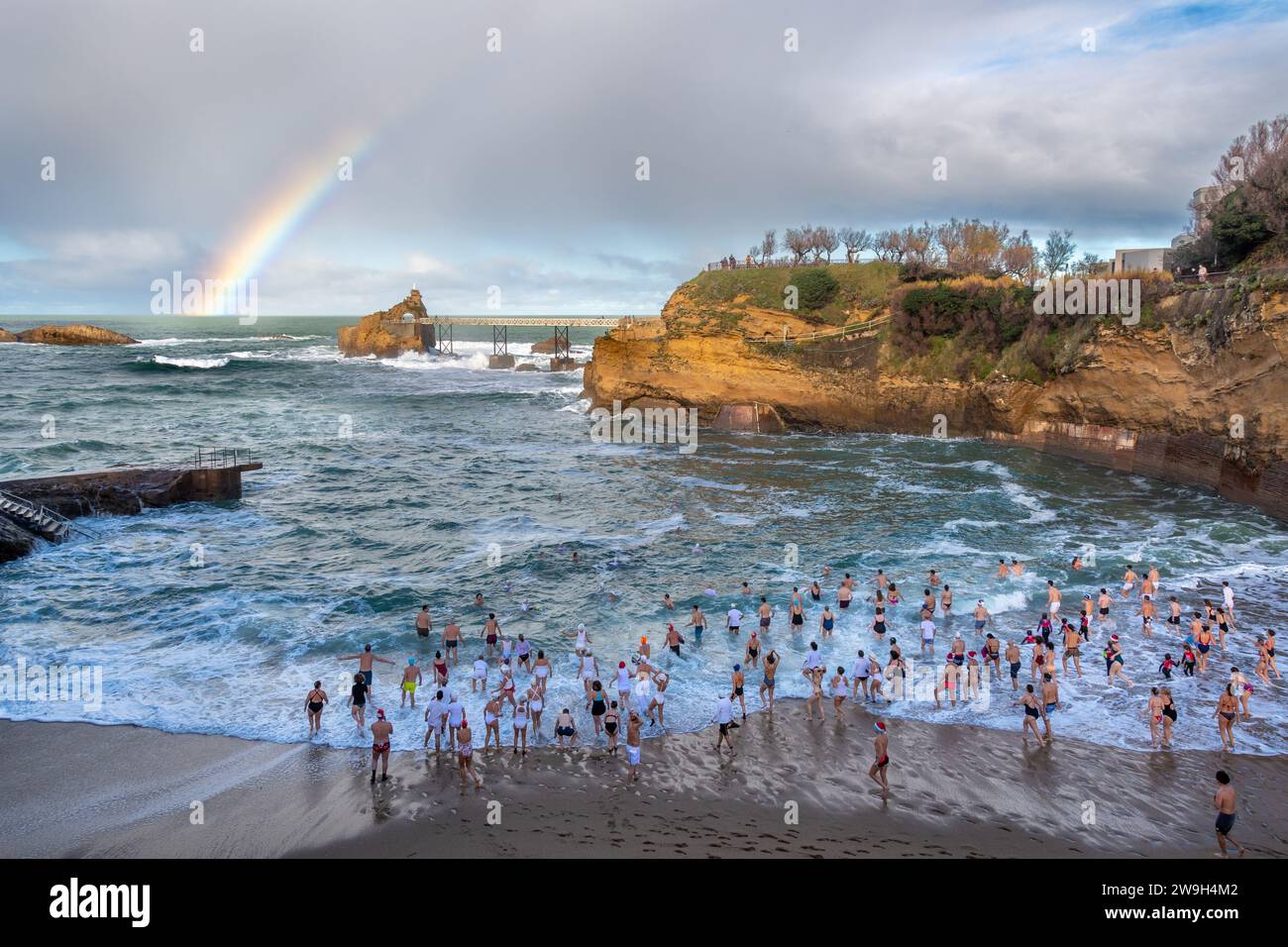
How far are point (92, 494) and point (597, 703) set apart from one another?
27.8 m

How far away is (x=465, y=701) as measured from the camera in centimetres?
1752

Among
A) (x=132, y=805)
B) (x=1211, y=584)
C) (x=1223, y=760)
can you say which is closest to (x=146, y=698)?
(x=132, y=805)

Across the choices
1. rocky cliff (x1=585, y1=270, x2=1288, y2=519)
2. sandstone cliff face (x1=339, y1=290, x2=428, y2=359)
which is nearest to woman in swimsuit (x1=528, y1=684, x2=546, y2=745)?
rocky cliff (x1=585, y1=270, x2=1288, y2=519)

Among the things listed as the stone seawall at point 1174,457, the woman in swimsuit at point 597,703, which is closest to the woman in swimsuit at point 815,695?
the woman in swimsuit at point 597,703

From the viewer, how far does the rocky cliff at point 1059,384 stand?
3316cm

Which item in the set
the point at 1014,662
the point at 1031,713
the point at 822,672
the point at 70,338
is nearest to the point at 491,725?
the point at 822,672

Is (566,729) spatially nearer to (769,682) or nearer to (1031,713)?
(769,682)

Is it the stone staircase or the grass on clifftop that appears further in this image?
the grass on clifftop

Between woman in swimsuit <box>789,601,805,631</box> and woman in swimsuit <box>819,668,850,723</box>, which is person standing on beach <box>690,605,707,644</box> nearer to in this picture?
woman in swimsuit <box>789,601,805,631</box>

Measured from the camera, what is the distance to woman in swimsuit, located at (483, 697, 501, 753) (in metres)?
15.7

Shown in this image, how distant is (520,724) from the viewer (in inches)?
606

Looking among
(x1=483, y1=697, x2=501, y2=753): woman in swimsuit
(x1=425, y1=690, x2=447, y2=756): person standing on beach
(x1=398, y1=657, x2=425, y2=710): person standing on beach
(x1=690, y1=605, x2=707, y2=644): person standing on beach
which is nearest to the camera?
(x1=425, y1=690, x2=447, y2=756): person standing on beach

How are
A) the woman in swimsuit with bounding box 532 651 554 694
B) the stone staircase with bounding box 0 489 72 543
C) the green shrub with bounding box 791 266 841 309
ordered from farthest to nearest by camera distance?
the green shrub with bounding box 791 266 841 309 < the stone staircase with bounding box 0 489 72 543 < the woman in swimsuit with bounding box 532 651 554 694
